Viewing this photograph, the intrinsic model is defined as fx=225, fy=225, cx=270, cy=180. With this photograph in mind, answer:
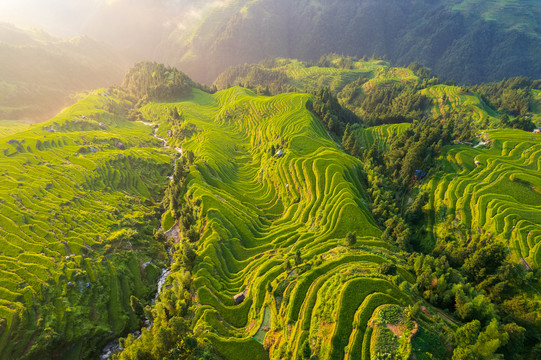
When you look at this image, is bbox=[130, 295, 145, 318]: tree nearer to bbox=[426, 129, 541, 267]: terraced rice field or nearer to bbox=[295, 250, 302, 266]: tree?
bbox=[295, 250, 302, 266]: tree

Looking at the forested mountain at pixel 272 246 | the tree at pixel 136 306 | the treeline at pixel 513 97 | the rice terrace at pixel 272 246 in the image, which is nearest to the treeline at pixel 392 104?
the forested mountain at pixel 272 246

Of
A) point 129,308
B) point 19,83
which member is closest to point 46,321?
point 129,308

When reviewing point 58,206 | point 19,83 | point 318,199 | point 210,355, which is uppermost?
point 19,83

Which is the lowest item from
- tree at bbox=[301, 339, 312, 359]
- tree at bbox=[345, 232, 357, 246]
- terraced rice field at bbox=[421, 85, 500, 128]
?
tree at bbox=[301, 339, 312, 359]

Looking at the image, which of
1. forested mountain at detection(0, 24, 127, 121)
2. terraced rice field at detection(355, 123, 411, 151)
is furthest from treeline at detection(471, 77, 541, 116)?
forested mountain at detection(0, 24, 127, 121)

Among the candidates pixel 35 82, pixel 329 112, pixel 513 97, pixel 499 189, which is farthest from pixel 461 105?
pixel 35 82

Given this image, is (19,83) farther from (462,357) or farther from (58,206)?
(462,357)

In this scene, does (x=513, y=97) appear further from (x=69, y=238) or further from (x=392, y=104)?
(x=69, y=238)
